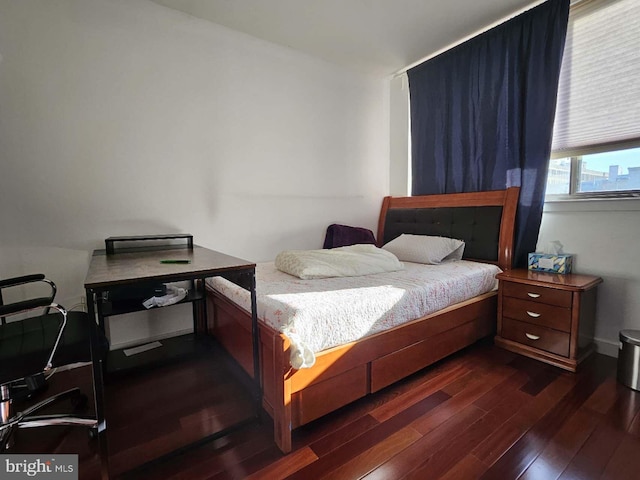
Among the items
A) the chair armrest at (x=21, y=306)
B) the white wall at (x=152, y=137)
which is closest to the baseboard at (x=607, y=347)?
the white wall at (x=152, y=137)

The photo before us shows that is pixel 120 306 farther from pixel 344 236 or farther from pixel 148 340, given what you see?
pixel 344 236

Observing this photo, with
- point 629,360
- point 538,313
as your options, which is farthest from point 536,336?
point 629,360

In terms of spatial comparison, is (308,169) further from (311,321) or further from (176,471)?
(176,471)

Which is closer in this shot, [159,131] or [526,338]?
[526,338]

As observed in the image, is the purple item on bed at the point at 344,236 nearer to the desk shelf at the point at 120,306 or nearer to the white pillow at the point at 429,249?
the white pillow at the point at 429,249

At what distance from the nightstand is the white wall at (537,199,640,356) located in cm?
10

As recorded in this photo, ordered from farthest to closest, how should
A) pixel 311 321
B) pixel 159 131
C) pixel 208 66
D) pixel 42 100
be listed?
pixel 208 66, pixel 159 131, pixel 42 100, pixel 311 321

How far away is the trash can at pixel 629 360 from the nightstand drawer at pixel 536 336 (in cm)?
25

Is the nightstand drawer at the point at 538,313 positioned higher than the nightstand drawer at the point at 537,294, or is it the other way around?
the nightstand drawer at the point at 537,294

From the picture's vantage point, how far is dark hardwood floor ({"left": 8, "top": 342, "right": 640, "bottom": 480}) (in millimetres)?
1224

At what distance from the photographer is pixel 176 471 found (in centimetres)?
122

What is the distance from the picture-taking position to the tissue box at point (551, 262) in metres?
2.21

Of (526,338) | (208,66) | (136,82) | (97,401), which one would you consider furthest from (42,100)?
(526,338)

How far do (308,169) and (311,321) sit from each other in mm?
1945
